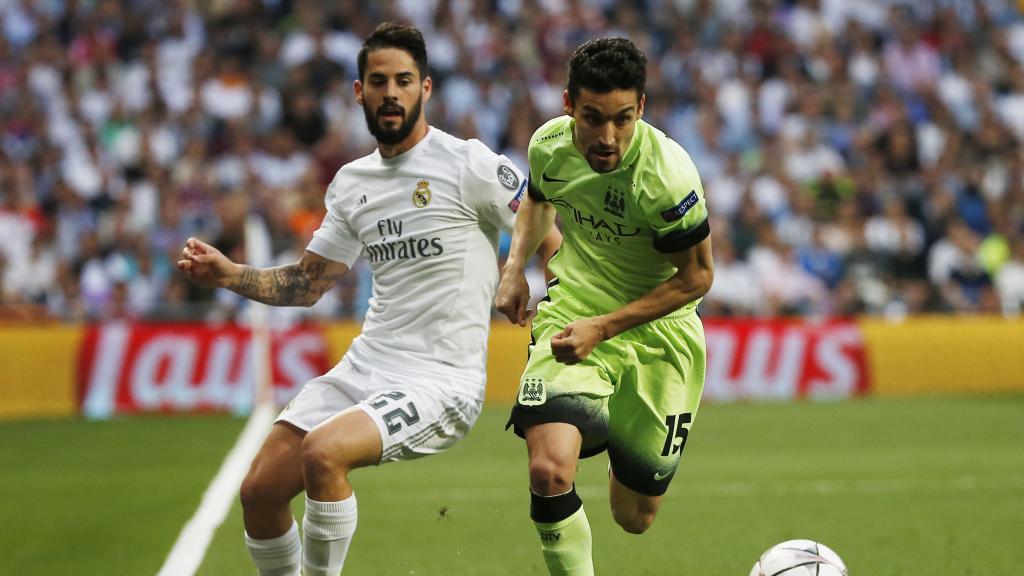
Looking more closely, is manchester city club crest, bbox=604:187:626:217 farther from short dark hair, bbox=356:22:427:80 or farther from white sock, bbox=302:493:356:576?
white sock, bbox=302:493:356:576

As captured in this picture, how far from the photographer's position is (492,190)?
5.95 metres

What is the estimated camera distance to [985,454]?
12422 millimetres

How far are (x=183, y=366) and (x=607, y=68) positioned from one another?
11725 mm

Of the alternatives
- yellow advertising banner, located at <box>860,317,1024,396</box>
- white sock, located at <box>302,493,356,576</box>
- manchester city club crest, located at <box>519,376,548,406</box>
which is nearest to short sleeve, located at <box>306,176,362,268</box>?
manchester city club crest, located at <box>519,376,548,406</box>

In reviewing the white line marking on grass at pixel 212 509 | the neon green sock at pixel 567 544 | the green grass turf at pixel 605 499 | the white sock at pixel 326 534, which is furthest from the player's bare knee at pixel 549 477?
the white line marking on grass at pixel 212 509

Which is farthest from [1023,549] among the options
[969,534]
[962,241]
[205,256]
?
[962,241]

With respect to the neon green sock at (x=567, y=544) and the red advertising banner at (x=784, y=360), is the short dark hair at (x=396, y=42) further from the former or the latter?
the red advertising banner at (x=784, y=360)

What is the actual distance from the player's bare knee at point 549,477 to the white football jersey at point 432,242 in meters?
0.61

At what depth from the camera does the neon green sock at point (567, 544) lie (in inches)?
215

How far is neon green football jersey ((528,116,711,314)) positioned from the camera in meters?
5.55

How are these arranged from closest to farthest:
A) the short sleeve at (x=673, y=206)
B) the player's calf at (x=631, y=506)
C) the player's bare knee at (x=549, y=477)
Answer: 1. the player's bare knee at (x=549, y=477)
2. the short sleeve at (x=673, y=206)
3. the player's calf at (x=631, y=506)

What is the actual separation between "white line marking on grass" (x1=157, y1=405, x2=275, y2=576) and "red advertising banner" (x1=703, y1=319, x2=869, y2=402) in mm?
5595

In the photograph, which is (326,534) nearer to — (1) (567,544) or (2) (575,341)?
(1) (567,544)

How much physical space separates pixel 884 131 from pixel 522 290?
15.7 m
